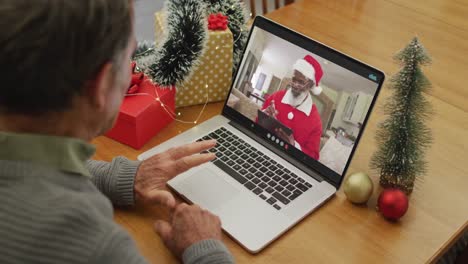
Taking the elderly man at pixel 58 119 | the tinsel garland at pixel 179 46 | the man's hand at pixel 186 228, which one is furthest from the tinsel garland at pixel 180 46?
the elderly man at pixel 58 119

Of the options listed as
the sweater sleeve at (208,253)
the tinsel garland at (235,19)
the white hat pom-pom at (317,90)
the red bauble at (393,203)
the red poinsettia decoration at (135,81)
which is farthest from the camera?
the tinsel garland at (235,19)

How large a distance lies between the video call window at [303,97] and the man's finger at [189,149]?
160 mm

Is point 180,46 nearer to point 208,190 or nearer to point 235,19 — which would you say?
point 235,19

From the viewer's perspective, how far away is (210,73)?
4.25 feet

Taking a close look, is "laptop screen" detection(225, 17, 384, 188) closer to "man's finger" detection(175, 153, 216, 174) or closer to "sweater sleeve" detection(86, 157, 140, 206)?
"man's finger" detection(175, 153, 216, 174)

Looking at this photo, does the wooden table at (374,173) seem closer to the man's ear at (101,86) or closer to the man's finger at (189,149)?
the man's finger at (189,149)

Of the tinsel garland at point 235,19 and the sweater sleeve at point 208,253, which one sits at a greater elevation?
the tinsel garland at point 235,19

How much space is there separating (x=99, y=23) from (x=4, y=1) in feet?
0.34

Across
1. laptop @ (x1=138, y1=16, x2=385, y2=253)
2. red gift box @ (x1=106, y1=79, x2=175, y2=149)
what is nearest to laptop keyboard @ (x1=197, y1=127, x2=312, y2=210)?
laptop @ (x1=138, y1=16, x2=385, y2=253)

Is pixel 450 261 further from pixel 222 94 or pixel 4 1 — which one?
pixel 4 1

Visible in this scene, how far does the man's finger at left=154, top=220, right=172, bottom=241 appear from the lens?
932 mm

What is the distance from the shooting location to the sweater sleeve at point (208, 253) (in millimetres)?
862

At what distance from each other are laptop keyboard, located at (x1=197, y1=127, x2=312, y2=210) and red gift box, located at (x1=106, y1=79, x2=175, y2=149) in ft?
0.37

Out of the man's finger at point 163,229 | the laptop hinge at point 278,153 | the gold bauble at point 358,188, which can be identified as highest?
the gold bauble at point 358,188
